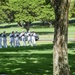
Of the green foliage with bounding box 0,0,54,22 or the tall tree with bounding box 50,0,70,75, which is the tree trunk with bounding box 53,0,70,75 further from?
Answer: the green foliage with bounding box 0,0,54,22

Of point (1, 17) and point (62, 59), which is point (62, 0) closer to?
point (62, 59)

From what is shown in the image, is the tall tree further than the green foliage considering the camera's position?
No

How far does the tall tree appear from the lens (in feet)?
40.9

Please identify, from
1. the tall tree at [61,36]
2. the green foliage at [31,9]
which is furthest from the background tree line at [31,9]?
the tall tree at [61,36]

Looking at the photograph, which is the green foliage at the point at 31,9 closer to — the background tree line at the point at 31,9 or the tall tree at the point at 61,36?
Result: the background tree line at the point at 31,9

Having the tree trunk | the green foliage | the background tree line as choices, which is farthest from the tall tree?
the green foliage

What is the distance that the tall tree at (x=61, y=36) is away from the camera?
40.9ft

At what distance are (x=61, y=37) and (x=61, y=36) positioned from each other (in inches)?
1.4

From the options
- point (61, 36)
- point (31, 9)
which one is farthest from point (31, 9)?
point (61, 36)

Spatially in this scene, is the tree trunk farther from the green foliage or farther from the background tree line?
the green foliage

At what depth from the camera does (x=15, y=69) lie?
2077 cm

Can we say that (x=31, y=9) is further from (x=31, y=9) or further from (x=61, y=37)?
(x=61, y=37)

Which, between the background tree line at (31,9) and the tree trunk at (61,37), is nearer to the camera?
the tree trunk at (61,37)

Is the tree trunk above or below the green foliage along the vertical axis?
above
